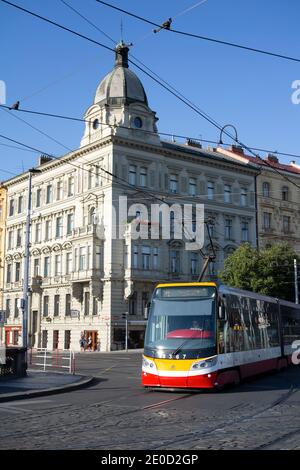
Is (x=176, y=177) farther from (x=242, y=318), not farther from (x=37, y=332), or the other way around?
(x=242, y=318)

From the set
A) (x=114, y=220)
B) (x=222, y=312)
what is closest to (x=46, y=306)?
(x=114, y=220)

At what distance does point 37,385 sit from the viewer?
54.4ft

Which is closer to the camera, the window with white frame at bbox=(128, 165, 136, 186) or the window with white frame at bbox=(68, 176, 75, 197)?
the window with white frame at bbox=(128, 165, 136, 186)

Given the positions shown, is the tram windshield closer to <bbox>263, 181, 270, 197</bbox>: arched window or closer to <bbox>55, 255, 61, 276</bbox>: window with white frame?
<bbox>55, 255, 61, 276</bbox>: window with white frame

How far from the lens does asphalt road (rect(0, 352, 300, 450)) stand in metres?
8.16

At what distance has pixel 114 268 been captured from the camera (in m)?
47.2

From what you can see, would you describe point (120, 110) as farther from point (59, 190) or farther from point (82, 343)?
point (82, 343)

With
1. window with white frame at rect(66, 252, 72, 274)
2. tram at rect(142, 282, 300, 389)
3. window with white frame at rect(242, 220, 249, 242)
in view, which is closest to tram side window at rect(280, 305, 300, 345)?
tram at rect(142, 282, 300, 389)

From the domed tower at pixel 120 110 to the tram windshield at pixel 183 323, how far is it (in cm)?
3392

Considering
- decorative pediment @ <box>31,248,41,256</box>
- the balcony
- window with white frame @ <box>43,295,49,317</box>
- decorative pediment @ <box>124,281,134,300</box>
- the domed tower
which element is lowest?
window with white frame @ <box>43,295,49,317</box>

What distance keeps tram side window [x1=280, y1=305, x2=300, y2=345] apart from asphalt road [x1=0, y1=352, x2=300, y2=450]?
742cm

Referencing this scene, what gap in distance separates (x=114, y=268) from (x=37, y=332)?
12998mm

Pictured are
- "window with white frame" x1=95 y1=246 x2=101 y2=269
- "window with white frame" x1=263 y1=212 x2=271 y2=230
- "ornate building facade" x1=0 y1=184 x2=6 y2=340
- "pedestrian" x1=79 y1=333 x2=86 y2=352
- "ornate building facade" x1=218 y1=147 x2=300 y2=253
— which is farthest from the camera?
"ornate building facade" x1=0 y1=184 x2=6 y2=340

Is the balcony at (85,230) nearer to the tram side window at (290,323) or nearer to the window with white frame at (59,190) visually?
the window with white frame at (59,190)
